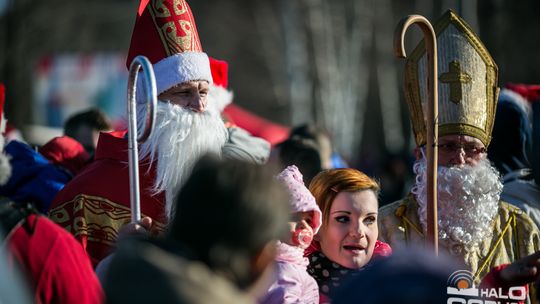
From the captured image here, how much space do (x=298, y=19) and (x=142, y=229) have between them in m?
26.2

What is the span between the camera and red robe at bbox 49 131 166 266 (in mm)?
4805

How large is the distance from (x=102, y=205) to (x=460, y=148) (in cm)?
165

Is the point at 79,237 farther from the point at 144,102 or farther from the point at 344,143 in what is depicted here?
the point at 344,143

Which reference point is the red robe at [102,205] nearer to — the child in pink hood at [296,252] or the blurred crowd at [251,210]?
the blurred crowd at [251,210]

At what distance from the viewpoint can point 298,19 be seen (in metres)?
29.8

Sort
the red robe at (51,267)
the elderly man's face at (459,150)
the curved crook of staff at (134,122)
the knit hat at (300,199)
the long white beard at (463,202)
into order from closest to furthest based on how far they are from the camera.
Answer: the red robe at (51,267) → the curved crook of staff at (134,122) → the knit hat at (300,199) → the long white beard at (463,202) → the elderly man's face at (459,150)

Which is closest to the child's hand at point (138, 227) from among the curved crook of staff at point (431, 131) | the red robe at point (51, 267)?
the red robe at point (51, 267)

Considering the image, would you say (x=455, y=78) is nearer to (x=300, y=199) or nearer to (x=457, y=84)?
(x=457, y=84)

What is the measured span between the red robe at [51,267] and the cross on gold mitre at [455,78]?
2.32 meters

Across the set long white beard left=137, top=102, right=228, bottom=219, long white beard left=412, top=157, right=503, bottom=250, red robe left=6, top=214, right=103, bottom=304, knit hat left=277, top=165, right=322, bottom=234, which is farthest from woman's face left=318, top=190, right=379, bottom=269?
red robe left=6, top=214, right=103, bottom=304

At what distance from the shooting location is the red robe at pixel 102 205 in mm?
4805

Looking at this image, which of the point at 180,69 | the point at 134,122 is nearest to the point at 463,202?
the point at 180,69

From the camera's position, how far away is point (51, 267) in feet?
11.3

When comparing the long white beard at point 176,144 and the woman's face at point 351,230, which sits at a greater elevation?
the long white beard at point 176,144
